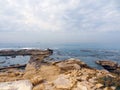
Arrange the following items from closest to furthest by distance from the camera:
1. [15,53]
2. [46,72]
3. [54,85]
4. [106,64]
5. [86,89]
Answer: [86,89] → [54,85] → [46,72] → [106,64] → [15,53]

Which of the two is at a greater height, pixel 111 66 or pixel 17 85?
pixel 17 85

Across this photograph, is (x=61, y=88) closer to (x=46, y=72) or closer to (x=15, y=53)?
(x=46, y=72)

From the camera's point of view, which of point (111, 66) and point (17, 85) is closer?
point (17, 85)

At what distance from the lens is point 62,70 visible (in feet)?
65.1

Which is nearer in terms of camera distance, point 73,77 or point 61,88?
point 61,88

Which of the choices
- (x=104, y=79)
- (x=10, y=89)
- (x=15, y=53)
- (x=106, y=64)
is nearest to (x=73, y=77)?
(x=104, y=79)

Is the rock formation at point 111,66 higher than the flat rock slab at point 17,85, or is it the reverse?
the flat rock slab at point 17,85

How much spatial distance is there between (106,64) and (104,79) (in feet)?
67.2

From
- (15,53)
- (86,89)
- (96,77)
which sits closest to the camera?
(86,89)

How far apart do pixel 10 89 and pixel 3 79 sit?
3027 millimetres

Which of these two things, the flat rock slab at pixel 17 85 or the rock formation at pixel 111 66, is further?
the rock formation at pixel 111 66

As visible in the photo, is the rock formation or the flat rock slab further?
the rock formation

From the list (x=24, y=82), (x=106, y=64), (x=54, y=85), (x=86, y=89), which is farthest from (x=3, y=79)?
(x=106, y=64)

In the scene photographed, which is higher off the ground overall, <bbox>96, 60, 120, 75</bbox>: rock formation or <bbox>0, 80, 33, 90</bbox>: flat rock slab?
<bbox>0, 80, 33, 90</bbox>: flat rock slab
